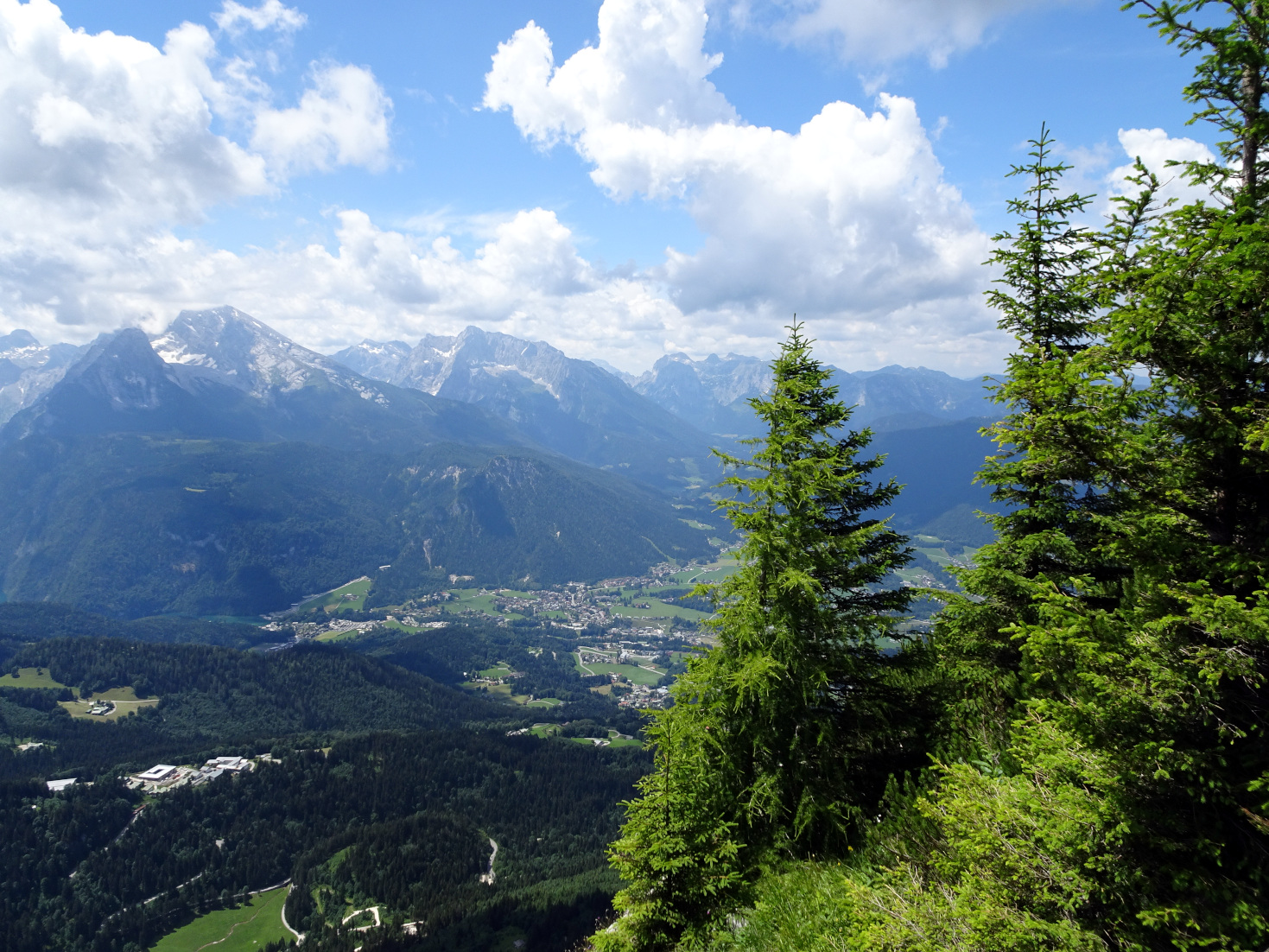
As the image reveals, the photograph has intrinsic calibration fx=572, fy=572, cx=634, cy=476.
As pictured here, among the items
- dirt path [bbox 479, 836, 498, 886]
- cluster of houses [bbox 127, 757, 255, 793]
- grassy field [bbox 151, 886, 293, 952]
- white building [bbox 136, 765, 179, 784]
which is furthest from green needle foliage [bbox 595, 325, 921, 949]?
white building [bbox 136, 765, 179, 784]

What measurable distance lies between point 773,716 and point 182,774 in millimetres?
187422

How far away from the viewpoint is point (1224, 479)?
289 inches

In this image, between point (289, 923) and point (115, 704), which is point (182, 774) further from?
point (115, 704)

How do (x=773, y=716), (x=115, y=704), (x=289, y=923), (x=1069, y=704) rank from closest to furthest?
(x=1069, y=704) < (x=773, y=716) < (x=289, y=923) < (x=115, y=704)

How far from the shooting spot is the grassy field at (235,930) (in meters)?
102

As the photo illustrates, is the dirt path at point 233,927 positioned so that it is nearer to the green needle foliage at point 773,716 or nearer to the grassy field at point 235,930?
the grassy field at point 235,930

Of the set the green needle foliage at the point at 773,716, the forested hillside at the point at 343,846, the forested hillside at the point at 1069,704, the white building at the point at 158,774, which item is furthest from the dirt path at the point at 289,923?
the forested hillside at the point at 1069,704

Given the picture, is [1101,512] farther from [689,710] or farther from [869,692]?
[689,710]

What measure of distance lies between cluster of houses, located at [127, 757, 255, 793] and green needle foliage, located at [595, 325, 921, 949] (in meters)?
176

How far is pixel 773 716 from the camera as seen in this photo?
14.0 m

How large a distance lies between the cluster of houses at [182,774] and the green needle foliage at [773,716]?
176474 millimetres

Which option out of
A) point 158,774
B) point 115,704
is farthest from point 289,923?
point 115,704

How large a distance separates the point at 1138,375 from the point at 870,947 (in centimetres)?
919

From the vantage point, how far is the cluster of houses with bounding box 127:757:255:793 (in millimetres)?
138750
